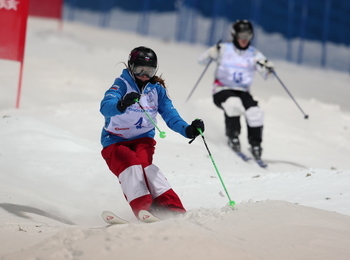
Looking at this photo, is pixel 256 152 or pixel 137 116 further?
pixel 256 152

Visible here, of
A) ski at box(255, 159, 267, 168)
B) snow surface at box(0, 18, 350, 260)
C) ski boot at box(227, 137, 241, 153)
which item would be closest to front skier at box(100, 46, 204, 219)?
snow surface at box(0, 18, 350, 260)

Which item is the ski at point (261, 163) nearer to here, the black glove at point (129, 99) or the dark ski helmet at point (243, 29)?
the dark ski helmet at point (243, 29)

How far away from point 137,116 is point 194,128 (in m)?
0.51

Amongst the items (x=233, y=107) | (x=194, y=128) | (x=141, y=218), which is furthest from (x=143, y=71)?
(x=233, y=107)

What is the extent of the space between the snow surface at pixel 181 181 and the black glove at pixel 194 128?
53cm

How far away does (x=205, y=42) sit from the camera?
19.6 metres

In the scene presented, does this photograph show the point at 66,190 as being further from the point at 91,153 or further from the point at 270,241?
the point at 270,241

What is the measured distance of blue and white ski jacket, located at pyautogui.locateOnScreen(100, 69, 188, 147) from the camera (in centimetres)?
521

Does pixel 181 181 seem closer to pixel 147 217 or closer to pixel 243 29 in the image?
pixel 147 217

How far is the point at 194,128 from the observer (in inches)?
195

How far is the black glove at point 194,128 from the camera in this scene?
4926 millimetres

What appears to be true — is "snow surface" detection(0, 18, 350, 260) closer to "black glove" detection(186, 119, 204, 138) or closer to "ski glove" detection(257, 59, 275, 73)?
"black glove" detection(186, 119, 204, 138)

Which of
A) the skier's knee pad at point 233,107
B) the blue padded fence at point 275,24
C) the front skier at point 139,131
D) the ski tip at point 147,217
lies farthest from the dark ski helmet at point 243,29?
the blue padded fence at point 275,24

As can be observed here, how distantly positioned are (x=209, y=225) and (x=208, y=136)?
497 cm
